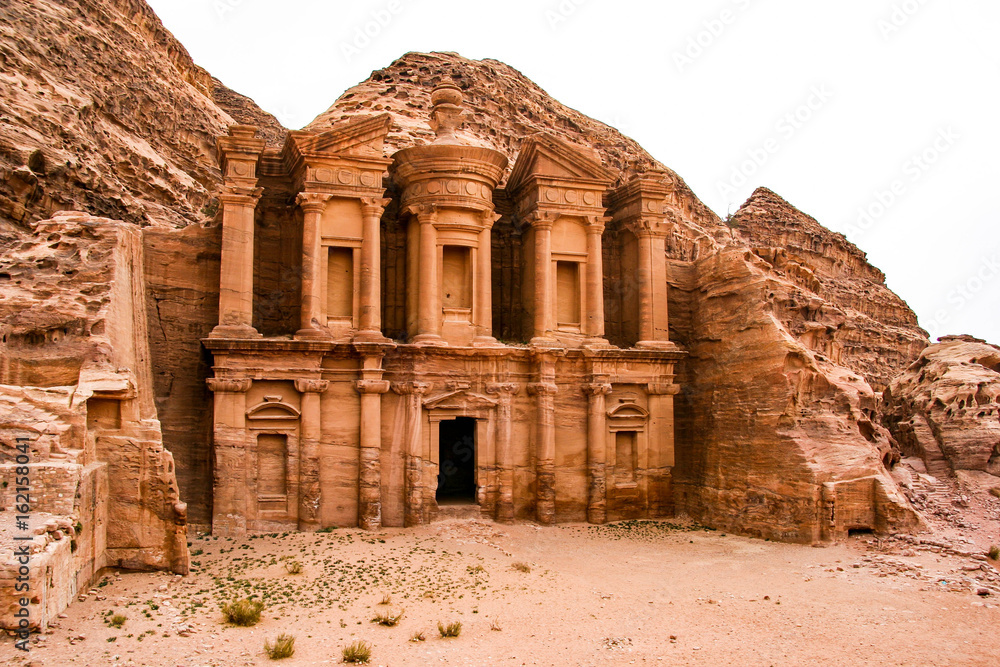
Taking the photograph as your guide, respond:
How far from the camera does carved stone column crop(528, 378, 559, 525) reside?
71.8ft

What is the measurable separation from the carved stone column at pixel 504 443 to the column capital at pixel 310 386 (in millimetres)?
4794

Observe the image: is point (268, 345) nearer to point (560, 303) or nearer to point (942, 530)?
point (560, 303)

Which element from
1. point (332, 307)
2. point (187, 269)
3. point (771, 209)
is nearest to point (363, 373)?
point (332, 307)

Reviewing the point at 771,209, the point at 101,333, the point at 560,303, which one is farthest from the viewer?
the point at 771,209

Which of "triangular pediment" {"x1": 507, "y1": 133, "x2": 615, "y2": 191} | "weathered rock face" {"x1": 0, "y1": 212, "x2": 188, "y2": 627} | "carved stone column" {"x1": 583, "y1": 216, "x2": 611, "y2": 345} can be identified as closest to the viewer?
"weathered rock face" {"x1": 0, "y1": 212, "x2": 188, "y2": 627}

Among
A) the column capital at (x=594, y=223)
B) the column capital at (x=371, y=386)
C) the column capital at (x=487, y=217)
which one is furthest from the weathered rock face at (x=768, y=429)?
the column capital at (x=371, y=386)

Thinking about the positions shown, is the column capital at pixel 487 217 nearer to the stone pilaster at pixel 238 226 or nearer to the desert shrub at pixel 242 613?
the stone pilaster at pixel 238 226

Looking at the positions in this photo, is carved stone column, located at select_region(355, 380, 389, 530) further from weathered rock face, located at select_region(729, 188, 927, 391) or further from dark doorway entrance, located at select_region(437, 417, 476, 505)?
weathered rock face, located at select_region(729, 188, 927, 391)

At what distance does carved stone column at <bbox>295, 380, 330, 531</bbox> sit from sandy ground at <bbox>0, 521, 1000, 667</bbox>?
1090 mm

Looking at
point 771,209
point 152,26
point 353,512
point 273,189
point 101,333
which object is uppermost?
point 152,26

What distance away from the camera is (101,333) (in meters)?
14.7

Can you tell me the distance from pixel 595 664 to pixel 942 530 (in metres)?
12.6

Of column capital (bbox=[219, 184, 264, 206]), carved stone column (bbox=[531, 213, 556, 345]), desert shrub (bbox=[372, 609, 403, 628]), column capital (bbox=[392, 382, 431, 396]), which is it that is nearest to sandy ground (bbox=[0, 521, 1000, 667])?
desert shrub (bbox=[372, 609, 403, 628])

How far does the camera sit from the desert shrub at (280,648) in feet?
38.0
